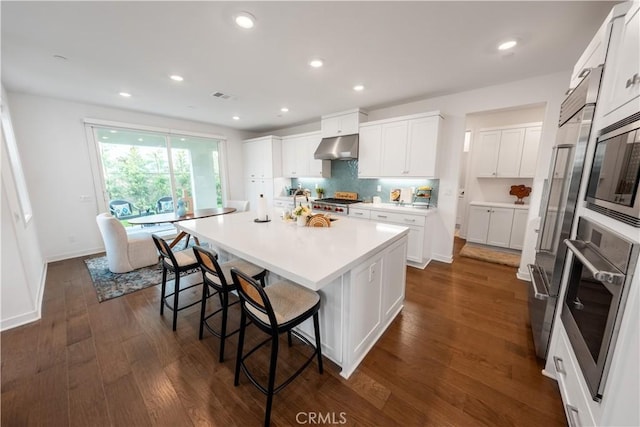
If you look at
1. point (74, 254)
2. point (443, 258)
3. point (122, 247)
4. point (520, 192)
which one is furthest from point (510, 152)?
point (74, 254)

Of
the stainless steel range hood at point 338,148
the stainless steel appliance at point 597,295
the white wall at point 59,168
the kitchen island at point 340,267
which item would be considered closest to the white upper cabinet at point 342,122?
the stainless steel range hood at point 338,148

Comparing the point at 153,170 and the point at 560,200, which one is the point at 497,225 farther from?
the point at 153,170

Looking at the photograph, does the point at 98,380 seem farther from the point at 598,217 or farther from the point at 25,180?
the point at 25,180

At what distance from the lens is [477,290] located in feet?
9.33

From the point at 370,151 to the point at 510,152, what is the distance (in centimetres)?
260

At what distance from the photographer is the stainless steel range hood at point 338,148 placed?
414cm

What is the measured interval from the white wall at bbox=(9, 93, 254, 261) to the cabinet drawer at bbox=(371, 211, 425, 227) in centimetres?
503

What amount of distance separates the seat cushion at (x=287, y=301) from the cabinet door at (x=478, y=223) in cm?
417

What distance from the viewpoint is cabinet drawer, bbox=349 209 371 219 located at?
3.95 meters

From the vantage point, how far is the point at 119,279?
3.16 m

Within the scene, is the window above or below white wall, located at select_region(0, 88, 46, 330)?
above

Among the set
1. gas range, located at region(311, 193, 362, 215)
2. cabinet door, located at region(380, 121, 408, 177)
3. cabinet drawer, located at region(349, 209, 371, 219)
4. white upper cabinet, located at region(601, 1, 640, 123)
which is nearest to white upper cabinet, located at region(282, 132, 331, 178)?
gas range, located at region(311, 193, 362, 215)

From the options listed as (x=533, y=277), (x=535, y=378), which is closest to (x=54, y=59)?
(x=533, y=277)

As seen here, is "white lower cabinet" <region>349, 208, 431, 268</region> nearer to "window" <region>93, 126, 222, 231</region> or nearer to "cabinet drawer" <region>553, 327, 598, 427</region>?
"cabinet drawer" <region>553, 327, 598, 427</region>
